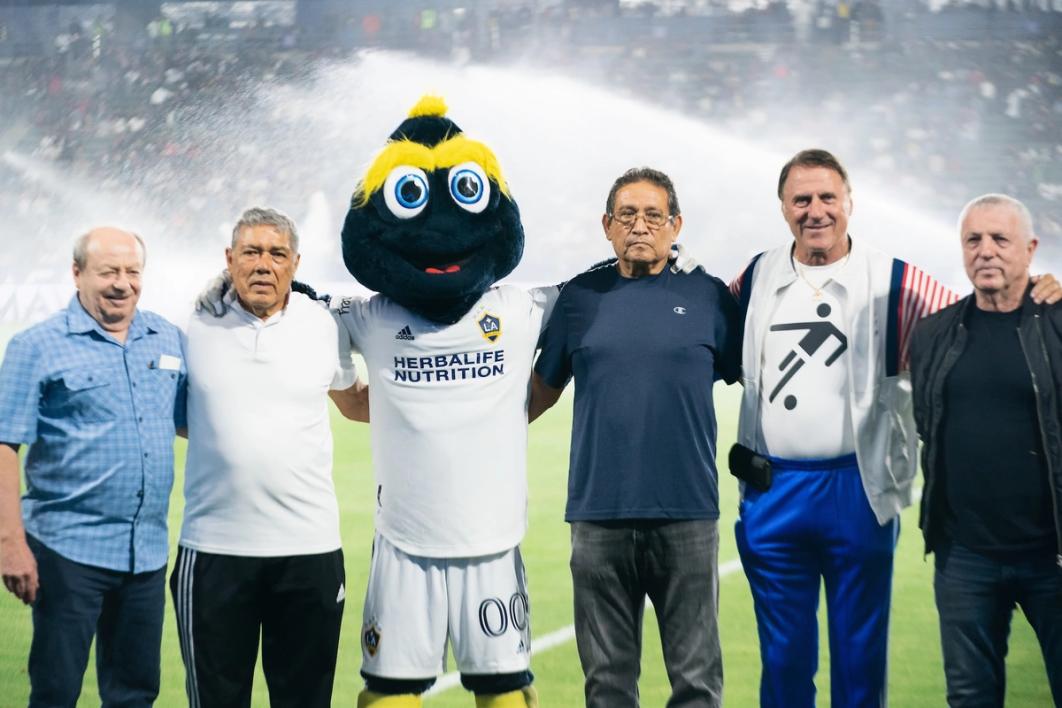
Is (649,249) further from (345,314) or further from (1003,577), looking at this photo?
(1003,577)

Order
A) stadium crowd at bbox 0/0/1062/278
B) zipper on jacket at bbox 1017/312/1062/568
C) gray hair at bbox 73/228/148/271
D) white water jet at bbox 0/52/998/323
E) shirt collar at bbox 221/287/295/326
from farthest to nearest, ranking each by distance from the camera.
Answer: white water jet at bbox 0/52/998/323 → stadium crowd at bbox 0/0/1062/278 → gray hair at bbox 73/228/148/271 → shirt collar at bbox 221/287/295/326 → zipper on jacket at bbox 1017/312/1062/568

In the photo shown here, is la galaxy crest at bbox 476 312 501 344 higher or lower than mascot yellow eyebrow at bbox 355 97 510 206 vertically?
lower

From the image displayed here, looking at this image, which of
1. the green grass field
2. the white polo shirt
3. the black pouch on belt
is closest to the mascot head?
the white polo shirt

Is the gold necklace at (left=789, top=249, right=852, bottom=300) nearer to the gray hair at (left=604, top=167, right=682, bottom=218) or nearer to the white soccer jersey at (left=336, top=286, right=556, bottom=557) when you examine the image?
the gray hair at (left=604, top=167, right=682, bottom=218)

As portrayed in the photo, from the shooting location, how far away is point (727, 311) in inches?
132

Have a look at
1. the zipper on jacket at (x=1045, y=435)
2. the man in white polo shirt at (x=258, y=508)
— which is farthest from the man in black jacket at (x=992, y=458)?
the man in white polo shirt at (x=258, y=508)

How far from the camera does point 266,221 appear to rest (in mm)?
3197

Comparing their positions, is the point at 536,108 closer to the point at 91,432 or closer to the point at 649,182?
the point at 649,182

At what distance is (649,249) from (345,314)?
792mm

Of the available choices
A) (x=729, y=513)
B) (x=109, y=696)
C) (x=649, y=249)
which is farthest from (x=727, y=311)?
(x=729, y=513)

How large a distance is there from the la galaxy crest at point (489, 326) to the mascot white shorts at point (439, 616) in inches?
21.2

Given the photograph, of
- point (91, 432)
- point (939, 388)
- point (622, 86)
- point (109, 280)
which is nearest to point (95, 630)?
point (91, 432)

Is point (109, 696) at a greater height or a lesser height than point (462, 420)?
lesser

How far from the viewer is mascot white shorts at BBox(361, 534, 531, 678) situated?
10.2ft
